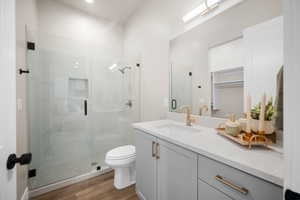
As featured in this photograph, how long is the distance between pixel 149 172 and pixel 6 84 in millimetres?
1243

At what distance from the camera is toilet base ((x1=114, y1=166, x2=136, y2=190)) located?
5.63 feet

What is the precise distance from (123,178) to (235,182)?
4.90 ft

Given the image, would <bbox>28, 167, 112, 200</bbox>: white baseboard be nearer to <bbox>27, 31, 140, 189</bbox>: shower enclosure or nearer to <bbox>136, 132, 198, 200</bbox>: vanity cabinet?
<bbox>27, 31, 140, 189</bbox>: shower enclosure

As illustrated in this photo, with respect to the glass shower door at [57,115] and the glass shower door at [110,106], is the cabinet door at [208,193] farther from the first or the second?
the glass shower door at [57,115]

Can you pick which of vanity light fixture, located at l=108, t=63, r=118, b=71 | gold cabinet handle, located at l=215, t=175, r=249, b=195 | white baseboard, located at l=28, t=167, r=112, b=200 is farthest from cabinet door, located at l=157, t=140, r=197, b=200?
vanity light fixture, located at l=108, t=63, r=118, b=71

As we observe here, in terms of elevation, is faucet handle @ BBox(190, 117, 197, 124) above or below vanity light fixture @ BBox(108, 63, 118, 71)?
below

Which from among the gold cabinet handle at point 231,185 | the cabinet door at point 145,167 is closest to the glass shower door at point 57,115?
the cabinet door at point 145,167

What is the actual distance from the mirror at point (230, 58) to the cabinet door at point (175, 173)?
2.05 ft

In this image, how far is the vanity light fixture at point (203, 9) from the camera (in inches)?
50.1

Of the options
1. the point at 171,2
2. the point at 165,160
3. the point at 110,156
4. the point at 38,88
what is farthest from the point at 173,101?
the point at 38,88

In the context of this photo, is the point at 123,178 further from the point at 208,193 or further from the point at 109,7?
the point at 109,7

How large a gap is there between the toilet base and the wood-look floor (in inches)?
2.3

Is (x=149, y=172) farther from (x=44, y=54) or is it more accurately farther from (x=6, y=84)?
(x=44, y=54)

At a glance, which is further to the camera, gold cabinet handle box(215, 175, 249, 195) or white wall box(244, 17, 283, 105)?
white wall box(244, 17, 283, 105)
